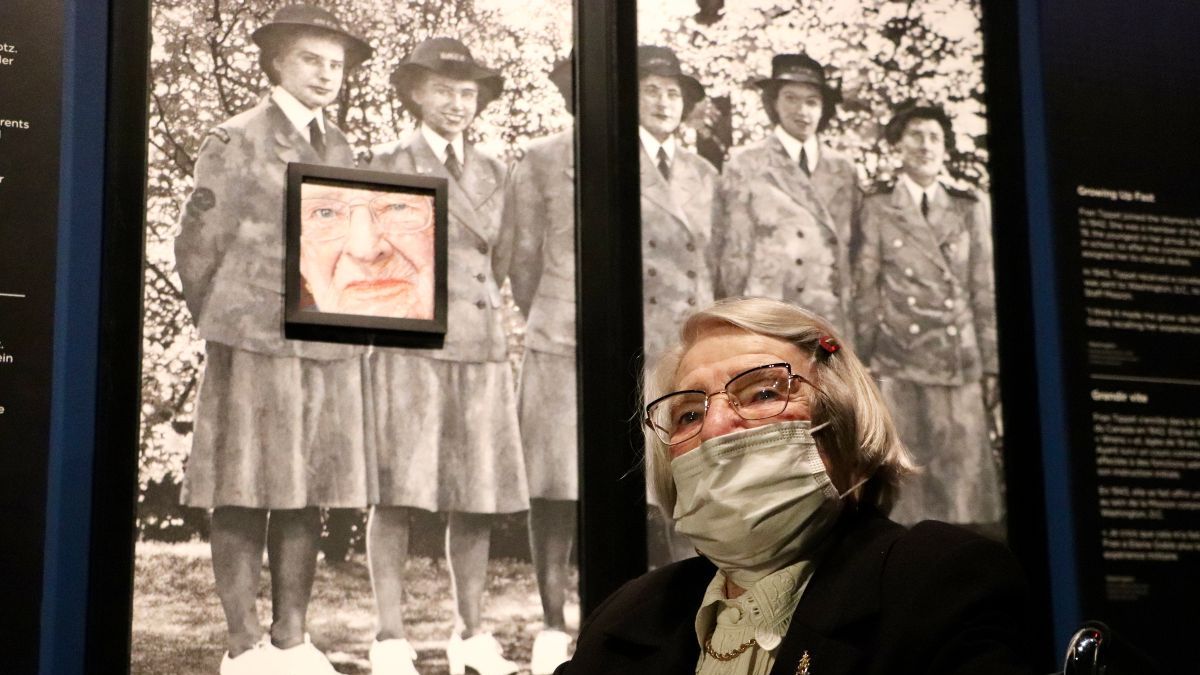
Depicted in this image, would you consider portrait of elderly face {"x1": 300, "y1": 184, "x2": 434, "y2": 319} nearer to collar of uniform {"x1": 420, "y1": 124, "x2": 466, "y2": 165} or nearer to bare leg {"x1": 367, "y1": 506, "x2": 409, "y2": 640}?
collar of uniform {"x1": 420, "y1": 124, "x2": 466, "y2": 165}

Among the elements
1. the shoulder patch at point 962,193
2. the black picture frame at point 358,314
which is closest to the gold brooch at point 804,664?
the black picture frame at point 358,314

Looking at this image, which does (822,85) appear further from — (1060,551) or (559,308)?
(1060,551)

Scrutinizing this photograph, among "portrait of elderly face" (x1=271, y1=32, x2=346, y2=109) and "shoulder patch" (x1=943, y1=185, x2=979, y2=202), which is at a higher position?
"portrait of elderly face" (x1=271, y1=32, x2=346, y2=109)

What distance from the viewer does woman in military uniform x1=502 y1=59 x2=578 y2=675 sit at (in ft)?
11.3

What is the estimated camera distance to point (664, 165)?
3.64 m

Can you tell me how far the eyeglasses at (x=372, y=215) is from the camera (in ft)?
11.0

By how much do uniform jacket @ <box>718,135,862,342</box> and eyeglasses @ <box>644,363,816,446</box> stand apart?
3.83 ft

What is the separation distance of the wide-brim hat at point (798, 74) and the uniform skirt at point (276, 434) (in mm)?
1322

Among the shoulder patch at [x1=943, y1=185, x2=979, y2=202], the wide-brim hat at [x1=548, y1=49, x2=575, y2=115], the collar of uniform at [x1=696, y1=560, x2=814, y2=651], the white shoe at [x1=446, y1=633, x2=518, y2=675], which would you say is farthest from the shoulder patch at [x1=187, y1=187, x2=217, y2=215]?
the shoulder patch at [x1=943, y1=185, x2=979, y2=202]

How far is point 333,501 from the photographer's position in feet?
10.8

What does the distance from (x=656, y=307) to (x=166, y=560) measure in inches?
50.1

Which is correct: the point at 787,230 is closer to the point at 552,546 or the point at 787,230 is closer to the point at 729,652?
the point at 552,546

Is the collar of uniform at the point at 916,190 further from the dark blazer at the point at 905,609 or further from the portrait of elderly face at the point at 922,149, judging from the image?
the dark blazer at the point at 905,609

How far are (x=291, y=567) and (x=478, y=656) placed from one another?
0.47 meters
